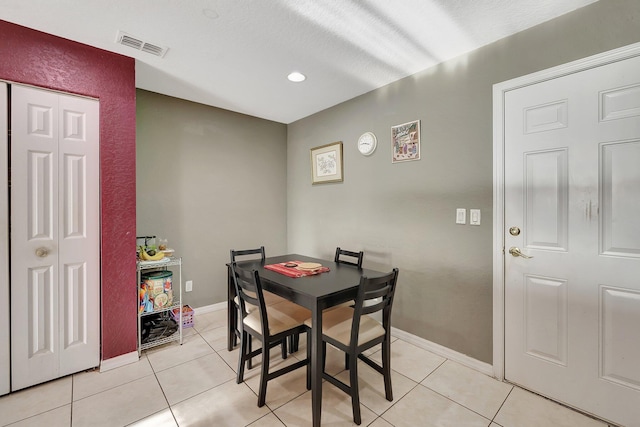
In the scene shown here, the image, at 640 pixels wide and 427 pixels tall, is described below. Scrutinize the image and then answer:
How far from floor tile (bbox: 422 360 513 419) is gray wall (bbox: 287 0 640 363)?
158mm

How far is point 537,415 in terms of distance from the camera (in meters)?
1.66

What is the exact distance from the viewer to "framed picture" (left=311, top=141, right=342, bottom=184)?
10.4 ft

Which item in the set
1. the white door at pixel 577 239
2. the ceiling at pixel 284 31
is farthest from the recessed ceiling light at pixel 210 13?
the white door at pixel 577 239

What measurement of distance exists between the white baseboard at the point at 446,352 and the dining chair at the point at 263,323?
3.74 feet

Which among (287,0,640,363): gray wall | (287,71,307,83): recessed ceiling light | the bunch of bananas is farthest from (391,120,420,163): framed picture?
A: the bunch of bananas

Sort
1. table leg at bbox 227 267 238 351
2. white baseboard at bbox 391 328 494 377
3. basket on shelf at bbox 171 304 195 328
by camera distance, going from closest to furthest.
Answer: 1. white baseboard at bbox 391 328 494 377
2. table leg at bbox 227 267 238 351
3. basket on shelf at bbox 171 304 195 328

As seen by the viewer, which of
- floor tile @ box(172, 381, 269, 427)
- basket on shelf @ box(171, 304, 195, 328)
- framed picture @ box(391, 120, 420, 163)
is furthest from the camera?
basket on shelf @ box(171, 304, 195, 328)

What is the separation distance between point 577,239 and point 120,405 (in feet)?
10.2

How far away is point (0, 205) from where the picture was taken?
5.80 ft

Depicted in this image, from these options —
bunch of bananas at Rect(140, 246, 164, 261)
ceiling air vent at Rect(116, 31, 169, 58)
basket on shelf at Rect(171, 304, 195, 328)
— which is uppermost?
ceiling air vent at Rect(116, 31, 169, 58)

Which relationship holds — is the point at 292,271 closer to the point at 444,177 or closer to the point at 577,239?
the point at 444,177

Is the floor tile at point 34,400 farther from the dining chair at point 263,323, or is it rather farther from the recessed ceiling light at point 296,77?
the recessed ceiling light at point 296,77

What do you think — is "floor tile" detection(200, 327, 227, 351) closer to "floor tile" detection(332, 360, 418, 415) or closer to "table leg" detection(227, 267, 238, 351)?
"table leg" detection(227, 267, 238, 351)

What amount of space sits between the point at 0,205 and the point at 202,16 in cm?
181
